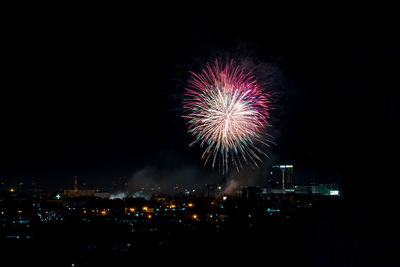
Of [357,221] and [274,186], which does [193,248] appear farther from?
[274,186]

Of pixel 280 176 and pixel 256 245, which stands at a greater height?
pixel 280 176

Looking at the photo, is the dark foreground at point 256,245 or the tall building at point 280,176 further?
the tall building at point 280,176

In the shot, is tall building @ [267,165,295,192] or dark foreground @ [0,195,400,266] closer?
dark foreground @ [0,195,400,266]

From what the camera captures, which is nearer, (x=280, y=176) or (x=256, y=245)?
(x=256, y=245)

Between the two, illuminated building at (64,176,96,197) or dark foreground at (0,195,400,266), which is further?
illuminated building at (64,176,96,197)

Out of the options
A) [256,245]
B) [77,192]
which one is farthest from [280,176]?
[256,245]

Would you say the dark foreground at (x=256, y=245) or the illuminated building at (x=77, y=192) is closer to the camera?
the dark foreground at (x=256, y=245)

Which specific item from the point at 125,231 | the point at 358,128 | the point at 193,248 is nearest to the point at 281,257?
the point at 193,248

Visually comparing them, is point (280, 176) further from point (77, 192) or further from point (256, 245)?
point (256, 245)
